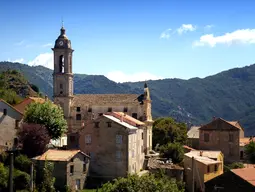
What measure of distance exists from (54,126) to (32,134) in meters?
5.39

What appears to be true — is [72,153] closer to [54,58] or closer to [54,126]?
[54,126]

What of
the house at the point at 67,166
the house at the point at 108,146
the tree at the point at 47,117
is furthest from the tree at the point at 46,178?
the tree at the point at 47,117

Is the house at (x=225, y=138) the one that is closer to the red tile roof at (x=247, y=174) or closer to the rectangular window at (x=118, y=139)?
the rectangular window at (x=118, y=139)

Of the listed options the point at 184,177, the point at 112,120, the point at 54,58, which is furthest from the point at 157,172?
the point at 54,58

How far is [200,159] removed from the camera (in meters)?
56.4

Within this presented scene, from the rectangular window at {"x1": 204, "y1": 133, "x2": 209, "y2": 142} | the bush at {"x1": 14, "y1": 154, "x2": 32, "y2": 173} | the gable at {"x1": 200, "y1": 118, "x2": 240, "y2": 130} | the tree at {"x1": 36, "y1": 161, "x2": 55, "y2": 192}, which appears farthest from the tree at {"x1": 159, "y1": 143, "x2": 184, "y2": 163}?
the bush at {"x1": 14, "y1": 154, "x2": 32, "y2": 173}

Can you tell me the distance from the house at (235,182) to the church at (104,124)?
39.6 feet

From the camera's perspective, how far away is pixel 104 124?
5394 centimetres

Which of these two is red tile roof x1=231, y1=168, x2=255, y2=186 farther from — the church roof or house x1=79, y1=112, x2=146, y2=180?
the church roof

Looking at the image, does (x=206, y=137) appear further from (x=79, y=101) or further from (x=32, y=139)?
(x=32, y=139)

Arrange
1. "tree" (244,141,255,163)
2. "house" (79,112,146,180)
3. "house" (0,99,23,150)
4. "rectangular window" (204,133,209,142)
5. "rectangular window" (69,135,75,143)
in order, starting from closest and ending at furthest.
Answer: "house" (0,99,23,150) → "house" (79,112,146,180) → "rectangular window" (69,135,75,143) → "tree" (244,141,255,163) → "rectangular window" (204,133,209,142)

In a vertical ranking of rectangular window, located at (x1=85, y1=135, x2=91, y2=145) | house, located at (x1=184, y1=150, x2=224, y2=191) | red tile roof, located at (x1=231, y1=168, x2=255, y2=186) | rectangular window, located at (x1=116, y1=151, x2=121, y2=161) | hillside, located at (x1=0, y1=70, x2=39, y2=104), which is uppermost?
hillside, located at (x1=0, y1=70, x2=39, y2=104)

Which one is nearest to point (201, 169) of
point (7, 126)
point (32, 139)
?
point (32, 139)

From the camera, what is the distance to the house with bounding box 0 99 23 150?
52.6 meters
